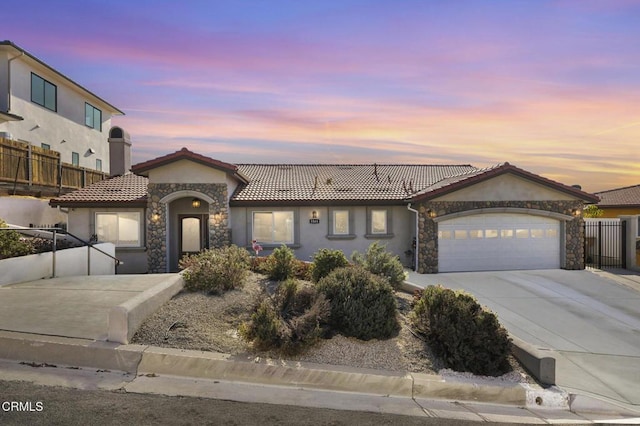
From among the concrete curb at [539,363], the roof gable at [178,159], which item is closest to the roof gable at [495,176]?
the roof gable at [178,159]

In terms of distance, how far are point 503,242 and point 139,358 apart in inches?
604

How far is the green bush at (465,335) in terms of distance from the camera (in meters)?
6.94

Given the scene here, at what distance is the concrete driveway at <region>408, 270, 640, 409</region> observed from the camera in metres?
7.34

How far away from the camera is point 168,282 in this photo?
9.29 m

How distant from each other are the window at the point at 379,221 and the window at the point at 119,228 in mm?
10116

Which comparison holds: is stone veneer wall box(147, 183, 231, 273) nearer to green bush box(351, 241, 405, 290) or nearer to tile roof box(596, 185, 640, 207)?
green bush box(351, 241, 405, 290)

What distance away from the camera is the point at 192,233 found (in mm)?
18750

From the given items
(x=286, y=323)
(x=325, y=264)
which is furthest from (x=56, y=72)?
(x=286, y=323)

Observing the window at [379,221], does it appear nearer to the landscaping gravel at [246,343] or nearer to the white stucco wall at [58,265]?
the landscaping gravel at [246,343]

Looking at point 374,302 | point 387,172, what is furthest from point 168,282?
point 387,172

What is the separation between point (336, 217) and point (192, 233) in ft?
21.0

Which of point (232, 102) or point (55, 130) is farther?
Answer: point (55, 130)

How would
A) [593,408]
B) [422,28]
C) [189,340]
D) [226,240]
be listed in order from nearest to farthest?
1. [593,408]
2. [189,340]
3. [422,28]
4. [226,240]

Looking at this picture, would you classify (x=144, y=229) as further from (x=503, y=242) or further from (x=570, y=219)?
(x=570, y=219)
